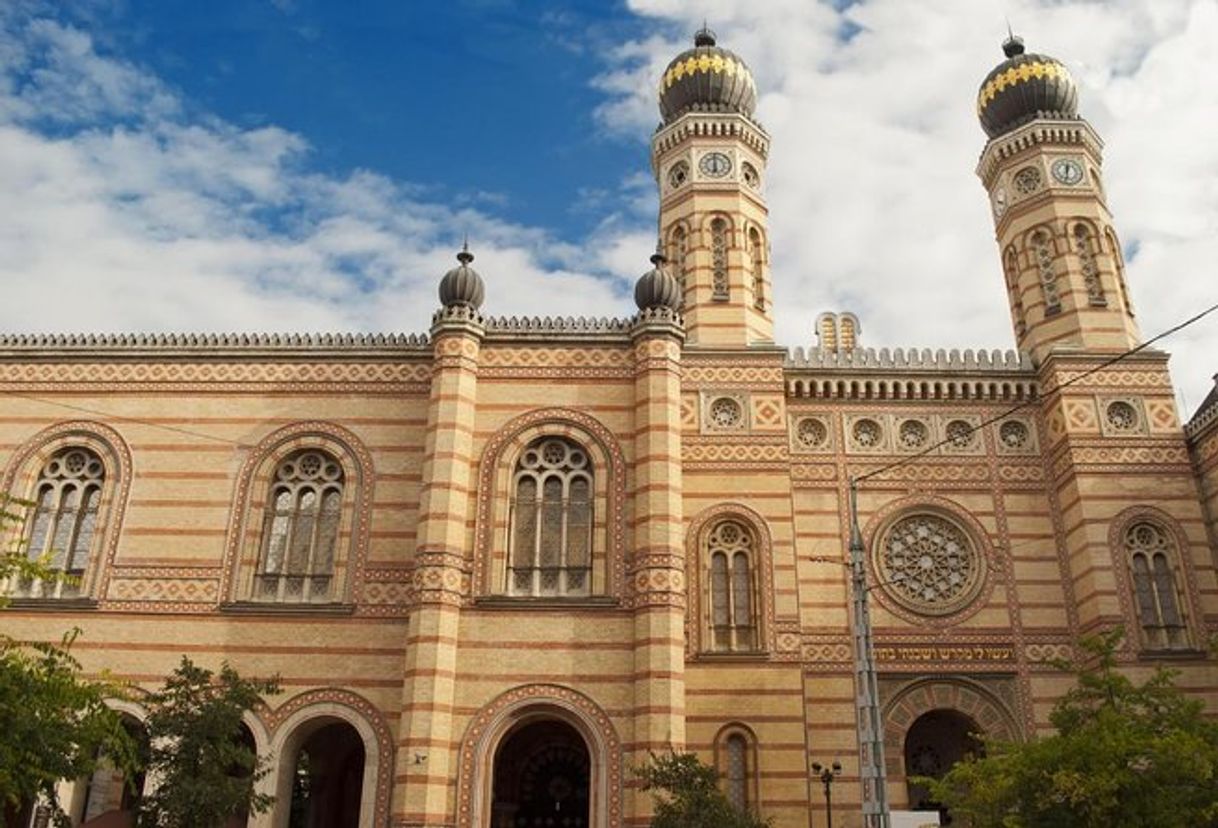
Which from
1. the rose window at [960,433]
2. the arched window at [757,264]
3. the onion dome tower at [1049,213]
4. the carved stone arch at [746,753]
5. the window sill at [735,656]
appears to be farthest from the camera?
the arched window at [757,264]

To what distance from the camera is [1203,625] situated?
19844 mm

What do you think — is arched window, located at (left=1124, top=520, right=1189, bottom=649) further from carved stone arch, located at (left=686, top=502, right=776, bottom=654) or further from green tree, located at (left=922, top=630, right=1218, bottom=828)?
carved stone arch, located at (left=686, top=502, right=776, bottom=654)

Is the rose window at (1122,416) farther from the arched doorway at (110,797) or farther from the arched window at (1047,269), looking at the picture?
the arched doorway at (110,797)

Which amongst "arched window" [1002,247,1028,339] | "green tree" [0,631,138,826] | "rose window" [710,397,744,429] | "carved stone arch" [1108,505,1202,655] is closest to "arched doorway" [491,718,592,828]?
"rose window" [710,397,744,429]

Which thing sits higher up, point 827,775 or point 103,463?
point 103,463

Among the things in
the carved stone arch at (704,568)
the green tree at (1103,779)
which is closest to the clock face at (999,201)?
the carved stone arch at (704,568)

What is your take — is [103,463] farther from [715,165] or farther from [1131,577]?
[1131,577]

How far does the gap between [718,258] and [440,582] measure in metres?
10.1

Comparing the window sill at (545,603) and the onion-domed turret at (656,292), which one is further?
the onion-domed turret at (656,292)

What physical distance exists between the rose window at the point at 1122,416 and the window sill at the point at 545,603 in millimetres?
11119

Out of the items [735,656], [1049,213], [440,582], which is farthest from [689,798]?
[1049,213]

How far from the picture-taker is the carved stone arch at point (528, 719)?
16734mm

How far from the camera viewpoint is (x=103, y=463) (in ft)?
65.2

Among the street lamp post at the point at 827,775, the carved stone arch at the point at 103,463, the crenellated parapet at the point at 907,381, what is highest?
the crenellated parapet at the point at 907,381
